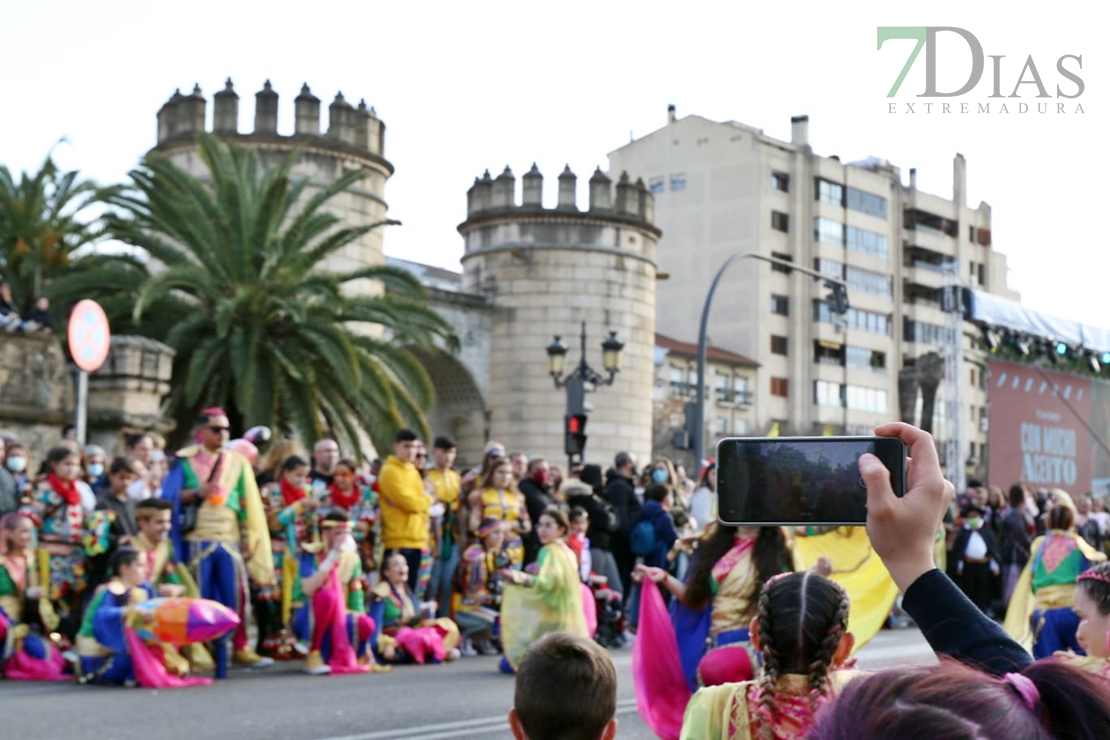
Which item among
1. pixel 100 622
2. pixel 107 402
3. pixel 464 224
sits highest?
pixel 464 224

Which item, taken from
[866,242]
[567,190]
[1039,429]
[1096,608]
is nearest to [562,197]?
[567,190]

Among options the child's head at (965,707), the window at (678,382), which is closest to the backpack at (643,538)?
the child's head at (965,707)

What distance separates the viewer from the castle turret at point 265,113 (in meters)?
31.5

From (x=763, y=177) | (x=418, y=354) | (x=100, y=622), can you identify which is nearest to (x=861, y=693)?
(x=100, y=622)

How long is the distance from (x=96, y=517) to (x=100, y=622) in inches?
48.5

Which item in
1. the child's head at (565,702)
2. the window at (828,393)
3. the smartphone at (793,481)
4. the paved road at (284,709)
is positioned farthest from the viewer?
the window at (828,393)

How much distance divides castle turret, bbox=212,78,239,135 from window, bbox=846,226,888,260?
5147 cm

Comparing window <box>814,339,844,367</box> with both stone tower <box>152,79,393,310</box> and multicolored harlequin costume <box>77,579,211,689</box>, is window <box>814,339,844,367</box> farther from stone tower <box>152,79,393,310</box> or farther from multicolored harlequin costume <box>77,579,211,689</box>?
multicolored harlequin costume <box>77,579,211,689</box>

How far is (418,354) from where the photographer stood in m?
44.2

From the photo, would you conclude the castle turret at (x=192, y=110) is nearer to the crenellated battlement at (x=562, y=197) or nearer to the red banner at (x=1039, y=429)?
the crenellated battlement at (x=562, y=197)

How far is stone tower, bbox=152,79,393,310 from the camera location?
31359 mm

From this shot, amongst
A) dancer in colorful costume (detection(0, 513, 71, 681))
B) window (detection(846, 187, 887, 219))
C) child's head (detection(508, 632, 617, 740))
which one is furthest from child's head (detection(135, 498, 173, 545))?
window (detection(846, 187, 887, 219))

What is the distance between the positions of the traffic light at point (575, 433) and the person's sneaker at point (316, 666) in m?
11.3

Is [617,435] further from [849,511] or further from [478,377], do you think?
[849,511]
